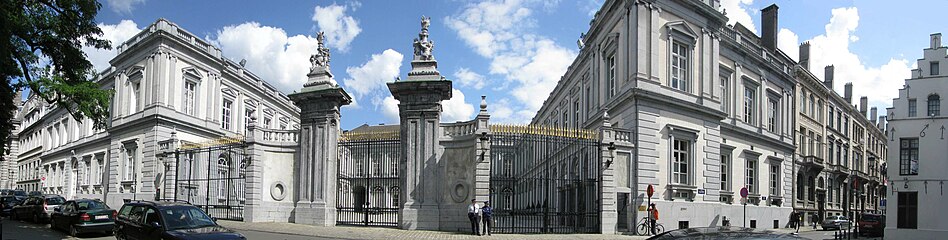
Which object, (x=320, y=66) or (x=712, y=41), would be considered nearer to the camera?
(x=320, y=66)

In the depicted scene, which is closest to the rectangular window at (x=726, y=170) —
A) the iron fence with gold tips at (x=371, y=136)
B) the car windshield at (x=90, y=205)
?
the iron fence with gold tips at (x=371, y=136)

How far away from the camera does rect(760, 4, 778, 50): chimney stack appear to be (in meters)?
43.1

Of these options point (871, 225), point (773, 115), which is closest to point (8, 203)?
point (773, 115)

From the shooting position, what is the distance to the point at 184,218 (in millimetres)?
12609

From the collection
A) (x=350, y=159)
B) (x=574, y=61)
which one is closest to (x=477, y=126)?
(x=350, y=159)

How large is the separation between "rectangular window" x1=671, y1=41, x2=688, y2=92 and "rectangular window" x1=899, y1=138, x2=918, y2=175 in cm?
975

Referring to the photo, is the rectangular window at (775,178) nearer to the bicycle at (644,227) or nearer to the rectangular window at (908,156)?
the rectangular window at (908,156)

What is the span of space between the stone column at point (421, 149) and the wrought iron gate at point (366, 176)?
809 millimetres

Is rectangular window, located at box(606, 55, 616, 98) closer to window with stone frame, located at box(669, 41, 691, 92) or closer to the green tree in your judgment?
window with stone frame, located at box(669, 41, 691, 92)

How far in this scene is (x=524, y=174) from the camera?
2258 centimetres

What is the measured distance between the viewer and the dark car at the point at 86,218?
19.3 metres

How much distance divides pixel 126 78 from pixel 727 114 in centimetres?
3653

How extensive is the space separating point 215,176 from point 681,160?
21.6 m

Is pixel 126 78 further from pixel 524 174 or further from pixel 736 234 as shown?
pixel 736 234
